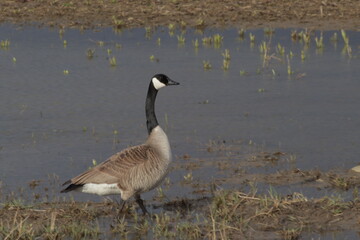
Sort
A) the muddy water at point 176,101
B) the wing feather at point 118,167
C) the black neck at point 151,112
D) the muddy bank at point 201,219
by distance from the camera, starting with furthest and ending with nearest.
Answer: the muddy water at point 176,101, the black neck at point 151,112, the wing feather at point 118,167, the muddy bank at point 201,219

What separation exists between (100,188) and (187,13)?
15898 millimetres

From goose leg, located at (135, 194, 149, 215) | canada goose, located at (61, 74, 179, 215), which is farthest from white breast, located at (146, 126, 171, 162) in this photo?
goose leg, located at (135, 194, 149, 215)

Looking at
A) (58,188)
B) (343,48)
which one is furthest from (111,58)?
(58,188)

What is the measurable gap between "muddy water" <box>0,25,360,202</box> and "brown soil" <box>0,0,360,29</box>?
1.30 metres

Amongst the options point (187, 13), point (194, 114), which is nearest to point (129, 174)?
point (194, 114)

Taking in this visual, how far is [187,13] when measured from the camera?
25156 mm

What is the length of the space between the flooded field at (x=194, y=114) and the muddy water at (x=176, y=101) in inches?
1.2

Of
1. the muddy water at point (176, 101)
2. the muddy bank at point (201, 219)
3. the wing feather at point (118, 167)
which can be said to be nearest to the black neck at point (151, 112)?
the wing feather at point (118, 167)

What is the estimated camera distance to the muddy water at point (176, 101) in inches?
500

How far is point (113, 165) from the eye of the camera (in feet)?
32.5

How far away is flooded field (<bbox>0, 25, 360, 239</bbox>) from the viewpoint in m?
10.8

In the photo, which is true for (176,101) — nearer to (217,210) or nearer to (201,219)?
(201,219)

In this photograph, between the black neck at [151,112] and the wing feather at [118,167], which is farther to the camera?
the black neck at [151,112]

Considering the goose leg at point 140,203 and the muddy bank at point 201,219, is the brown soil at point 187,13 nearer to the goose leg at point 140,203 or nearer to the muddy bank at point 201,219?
the muddy bank at point 201,219
